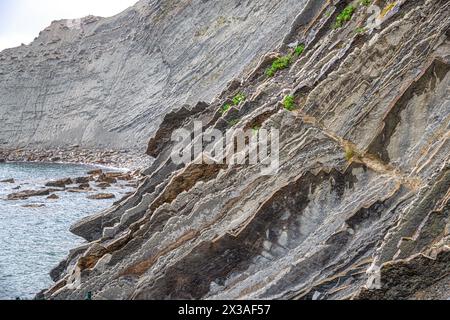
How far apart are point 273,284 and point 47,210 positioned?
72.3ft

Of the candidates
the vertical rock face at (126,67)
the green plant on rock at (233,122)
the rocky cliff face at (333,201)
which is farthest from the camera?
the vertical rock face at (126,67)

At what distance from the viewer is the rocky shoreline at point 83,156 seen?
5525cm

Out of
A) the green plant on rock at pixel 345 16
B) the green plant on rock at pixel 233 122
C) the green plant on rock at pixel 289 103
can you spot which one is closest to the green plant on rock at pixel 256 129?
the green plant on rock at pixel 289 103

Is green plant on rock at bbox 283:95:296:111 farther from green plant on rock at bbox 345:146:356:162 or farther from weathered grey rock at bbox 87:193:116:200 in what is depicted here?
weathered grey rock at bbox 87:193:116:200

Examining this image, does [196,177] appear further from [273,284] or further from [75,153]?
[75,153]

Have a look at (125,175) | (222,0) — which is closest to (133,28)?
(222,0)

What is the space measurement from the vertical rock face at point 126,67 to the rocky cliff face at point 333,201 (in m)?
30.7

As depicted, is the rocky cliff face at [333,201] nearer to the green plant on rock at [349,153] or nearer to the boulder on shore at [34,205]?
the green plant on rock at [349,153]

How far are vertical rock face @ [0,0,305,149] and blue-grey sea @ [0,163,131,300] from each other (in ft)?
65.4

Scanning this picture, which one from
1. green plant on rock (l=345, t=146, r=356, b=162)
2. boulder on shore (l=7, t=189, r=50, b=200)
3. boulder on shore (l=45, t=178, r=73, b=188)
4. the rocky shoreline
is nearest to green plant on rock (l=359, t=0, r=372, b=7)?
green plant on rock (l=345, t=146, r=356, b=162)

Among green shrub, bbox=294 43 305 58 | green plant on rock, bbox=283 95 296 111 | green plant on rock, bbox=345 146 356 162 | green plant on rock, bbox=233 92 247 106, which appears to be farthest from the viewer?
green plant on rock, bbox=233 92 247 106

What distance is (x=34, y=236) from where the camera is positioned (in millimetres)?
24578

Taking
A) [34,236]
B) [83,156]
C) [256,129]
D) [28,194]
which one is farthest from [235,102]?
[83,156]

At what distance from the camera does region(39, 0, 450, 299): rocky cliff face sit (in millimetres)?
9891
